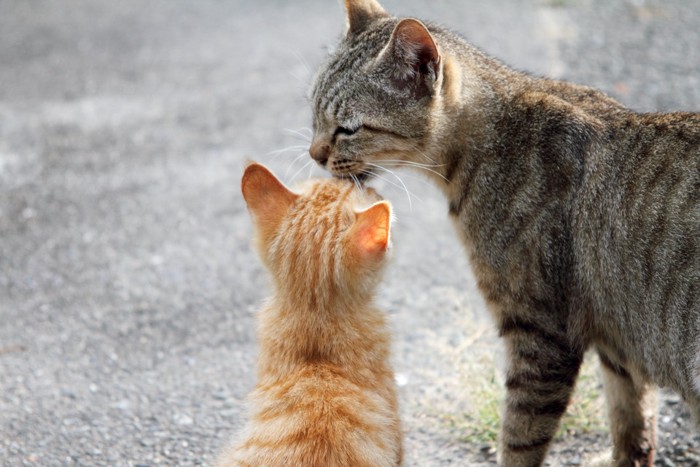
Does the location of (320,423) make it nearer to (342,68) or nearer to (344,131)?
(344,131)

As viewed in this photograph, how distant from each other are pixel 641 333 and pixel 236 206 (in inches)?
150

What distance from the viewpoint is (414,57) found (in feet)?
11.7

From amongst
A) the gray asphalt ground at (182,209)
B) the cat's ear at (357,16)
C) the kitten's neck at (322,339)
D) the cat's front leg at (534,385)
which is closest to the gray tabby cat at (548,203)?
the cat's front leg at (534,385)

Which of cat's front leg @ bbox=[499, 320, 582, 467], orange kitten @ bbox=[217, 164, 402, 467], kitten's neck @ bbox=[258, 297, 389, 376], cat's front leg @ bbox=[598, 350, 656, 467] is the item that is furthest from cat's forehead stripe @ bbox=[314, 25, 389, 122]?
cat's front leg @ bbox=[598, 350, 656, 467]

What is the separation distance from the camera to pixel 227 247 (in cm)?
588

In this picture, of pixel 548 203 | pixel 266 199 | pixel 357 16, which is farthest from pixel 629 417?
pixel 357 16

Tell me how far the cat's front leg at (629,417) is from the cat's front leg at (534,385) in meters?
0.39

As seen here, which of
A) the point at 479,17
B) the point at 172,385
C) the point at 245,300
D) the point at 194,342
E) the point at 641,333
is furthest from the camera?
the point at 479,17

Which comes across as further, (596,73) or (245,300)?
(596,73)

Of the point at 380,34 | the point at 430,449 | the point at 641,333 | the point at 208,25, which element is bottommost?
the point at 208,25

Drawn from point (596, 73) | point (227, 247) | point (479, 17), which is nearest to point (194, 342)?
point (227, 247)

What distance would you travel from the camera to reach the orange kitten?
291 cm

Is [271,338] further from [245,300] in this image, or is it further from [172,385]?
[245,300]

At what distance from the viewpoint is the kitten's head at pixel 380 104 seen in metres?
3.56
